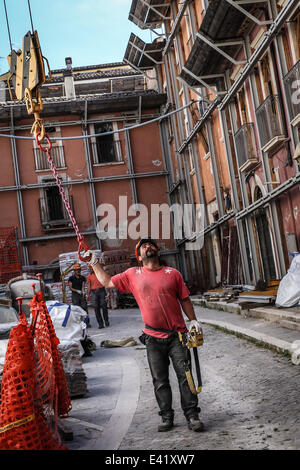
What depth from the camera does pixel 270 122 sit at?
1509cm

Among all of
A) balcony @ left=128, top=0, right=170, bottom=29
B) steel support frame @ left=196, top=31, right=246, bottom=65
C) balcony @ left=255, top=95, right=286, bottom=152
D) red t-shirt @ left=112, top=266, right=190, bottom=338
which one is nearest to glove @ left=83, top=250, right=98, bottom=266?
red t-shirt @ left=112, top=266, right=190, bottom=338

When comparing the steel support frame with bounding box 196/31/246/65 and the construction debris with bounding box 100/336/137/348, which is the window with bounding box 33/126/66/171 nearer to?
the steel support frame with bounding box 196/31/246/65

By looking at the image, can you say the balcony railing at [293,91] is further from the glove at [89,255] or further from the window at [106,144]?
the window at [106,144]

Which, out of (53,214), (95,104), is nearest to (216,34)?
(95,104)

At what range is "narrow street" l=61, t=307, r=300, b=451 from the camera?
4621 millimetres

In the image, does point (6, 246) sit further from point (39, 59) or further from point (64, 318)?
point (39, 59)

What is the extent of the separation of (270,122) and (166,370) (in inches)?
428

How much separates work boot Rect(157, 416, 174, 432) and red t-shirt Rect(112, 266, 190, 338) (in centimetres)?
72

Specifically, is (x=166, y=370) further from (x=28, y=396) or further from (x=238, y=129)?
(x=238, y=129)

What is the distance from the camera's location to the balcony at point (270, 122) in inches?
575

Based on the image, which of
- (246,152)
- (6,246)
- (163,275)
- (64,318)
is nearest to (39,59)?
(163,275)

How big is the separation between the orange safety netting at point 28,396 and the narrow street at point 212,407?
0.37 m

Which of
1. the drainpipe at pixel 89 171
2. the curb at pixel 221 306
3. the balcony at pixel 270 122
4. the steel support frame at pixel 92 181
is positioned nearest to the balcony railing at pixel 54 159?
the steel support frame at pixel 92 181

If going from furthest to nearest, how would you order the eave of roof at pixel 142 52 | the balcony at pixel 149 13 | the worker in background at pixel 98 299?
the eave of roof at pixel 142 52 → the balcony at pixel 149 13 → the worker in background at pixel 98 299
